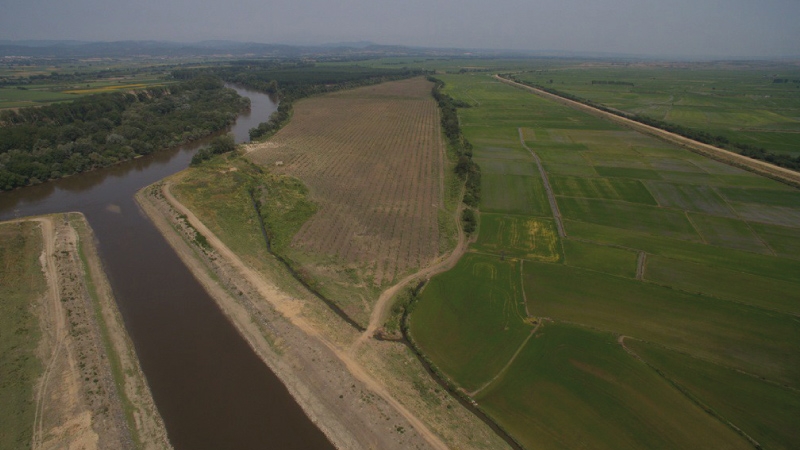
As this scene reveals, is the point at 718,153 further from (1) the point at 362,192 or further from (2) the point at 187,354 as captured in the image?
(2) the point at 187,354

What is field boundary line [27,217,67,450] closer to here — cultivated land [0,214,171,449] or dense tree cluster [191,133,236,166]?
cultivated land [0,214,171,449]

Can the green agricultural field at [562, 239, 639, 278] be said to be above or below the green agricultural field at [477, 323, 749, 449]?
above

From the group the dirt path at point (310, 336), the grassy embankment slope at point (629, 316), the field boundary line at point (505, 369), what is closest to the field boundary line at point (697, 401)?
the grassy embankment slope at point (629, 316)

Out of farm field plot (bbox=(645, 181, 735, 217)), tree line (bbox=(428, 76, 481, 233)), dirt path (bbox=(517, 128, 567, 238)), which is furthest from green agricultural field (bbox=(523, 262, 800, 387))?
farm field plot (bbox=(645, 181, 735, 217))

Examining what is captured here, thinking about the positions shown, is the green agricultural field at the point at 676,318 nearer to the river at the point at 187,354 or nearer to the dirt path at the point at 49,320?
the river at the point at 187,354

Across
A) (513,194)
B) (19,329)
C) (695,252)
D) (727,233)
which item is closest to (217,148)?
(19,329)

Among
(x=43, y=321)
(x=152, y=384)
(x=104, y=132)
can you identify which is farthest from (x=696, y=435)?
(x=104, y=132)

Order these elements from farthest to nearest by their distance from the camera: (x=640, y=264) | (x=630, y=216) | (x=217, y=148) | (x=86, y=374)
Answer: (x=217, y=148) < (x=630, y=216) < (x=640, y=264) < (x=86, y=374)
